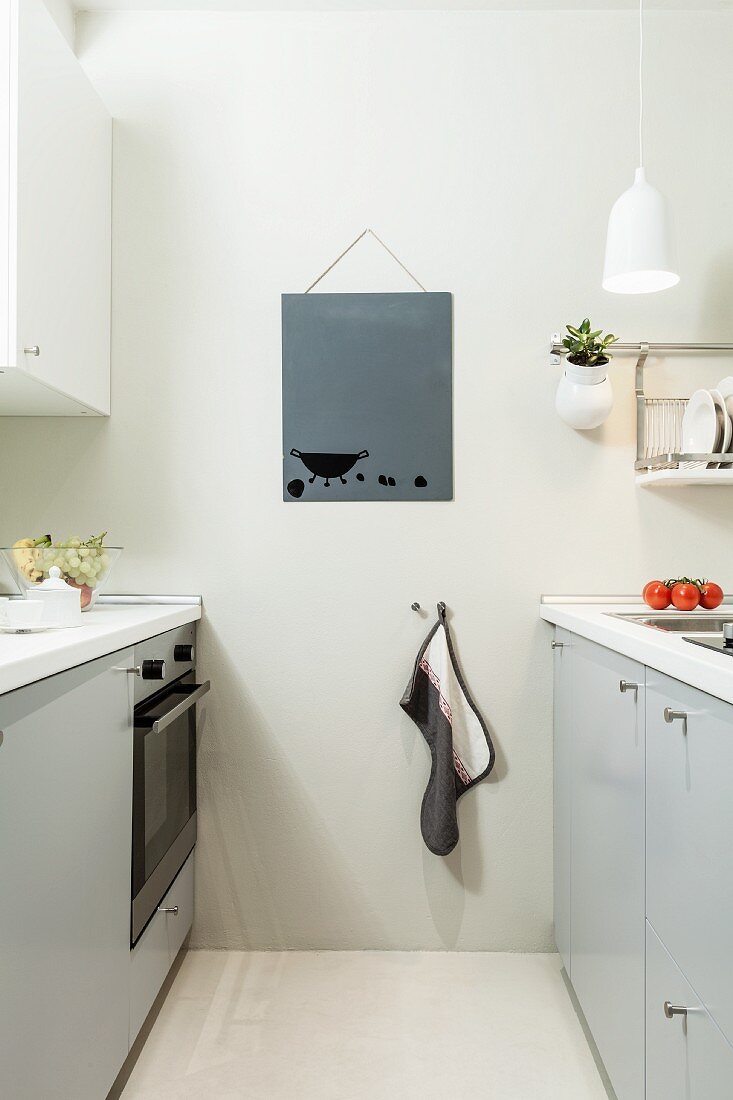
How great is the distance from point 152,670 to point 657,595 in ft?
3.96

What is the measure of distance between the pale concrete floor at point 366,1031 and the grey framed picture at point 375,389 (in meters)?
1.25

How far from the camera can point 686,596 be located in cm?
197

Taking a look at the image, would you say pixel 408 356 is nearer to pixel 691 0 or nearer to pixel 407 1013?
pixel 691 0

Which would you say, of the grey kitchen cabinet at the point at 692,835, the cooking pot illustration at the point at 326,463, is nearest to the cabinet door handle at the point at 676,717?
the grey kitchen cabinet at the point at 692,835

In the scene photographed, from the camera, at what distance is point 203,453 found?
224 cm

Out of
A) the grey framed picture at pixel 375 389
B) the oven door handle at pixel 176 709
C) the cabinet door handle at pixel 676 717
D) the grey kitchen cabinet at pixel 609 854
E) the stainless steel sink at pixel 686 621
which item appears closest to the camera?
the cabinet door handle at pixel 676 717

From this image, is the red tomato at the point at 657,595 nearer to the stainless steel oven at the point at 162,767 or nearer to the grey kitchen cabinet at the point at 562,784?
the grey kitchen cabinet at the point at 562,784

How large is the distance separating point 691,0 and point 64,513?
85.7 inches

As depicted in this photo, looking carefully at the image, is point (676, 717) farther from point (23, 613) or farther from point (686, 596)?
point (23, 613)

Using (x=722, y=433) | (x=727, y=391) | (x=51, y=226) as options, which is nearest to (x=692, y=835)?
(x=722, y=433)

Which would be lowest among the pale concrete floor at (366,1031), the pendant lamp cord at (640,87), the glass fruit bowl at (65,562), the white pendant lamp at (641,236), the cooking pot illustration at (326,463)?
the pale concrete floor at (366,1031)

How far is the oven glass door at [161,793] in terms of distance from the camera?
5.35 feet

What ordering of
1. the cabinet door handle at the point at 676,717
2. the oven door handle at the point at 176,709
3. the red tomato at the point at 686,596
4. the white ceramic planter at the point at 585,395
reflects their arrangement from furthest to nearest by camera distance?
1. the white ceramic planter at the point at 585,395
2. the red tomato at the point at 686,596
3. the oven door handle at the point at 176,709
4. the cabinet door handle at the point at 676,717

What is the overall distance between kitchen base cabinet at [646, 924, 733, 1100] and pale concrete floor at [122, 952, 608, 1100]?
18.3 inches
